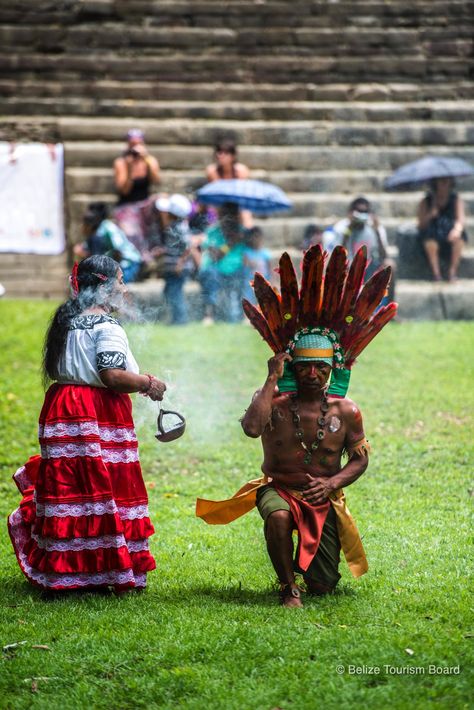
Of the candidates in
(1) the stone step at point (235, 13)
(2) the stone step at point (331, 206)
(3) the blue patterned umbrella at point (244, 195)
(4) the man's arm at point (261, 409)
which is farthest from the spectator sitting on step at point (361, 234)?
(4) the man's arm at point (261, 409)

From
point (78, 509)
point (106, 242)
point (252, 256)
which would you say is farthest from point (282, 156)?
point (78, 509)

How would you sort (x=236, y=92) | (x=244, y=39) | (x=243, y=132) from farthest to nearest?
(x=244, y=39), (x=236, y=92), (x=243, y=132)

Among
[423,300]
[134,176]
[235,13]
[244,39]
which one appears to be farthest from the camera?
[235,13]

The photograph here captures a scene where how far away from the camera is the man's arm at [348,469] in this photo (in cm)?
549

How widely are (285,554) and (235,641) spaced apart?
627 mm

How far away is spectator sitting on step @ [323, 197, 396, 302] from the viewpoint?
44.4 feet

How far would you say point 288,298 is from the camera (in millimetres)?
5484

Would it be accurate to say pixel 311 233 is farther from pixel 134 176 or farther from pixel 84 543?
pixel 84 543

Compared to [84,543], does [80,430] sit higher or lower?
higher

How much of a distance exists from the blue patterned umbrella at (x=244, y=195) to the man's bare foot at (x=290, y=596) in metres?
9.14

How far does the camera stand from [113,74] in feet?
58.3

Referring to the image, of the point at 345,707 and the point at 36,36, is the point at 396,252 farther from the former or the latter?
the point at 345,707

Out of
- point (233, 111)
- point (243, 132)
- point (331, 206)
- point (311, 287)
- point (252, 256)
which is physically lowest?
point (311, 287)

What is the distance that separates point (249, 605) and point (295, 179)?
37.8ft
